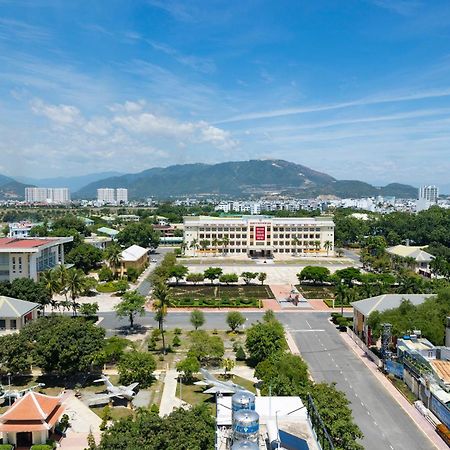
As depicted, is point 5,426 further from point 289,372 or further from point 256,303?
point 256,303

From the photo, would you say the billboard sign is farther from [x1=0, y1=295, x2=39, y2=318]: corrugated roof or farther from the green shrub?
the green shrub

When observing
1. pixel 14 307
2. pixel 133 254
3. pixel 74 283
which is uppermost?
pixel 74 283

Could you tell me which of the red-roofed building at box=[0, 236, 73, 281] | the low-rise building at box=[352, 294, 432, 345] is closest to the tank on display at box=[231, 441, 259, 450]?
the low-rise building at box=[352, 294, 432, 345]

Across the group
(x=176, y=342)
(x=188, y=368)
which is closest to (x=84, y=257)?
(x=176, y=342)

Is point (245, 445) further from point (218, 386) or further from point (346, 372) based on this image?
point (346, 372)

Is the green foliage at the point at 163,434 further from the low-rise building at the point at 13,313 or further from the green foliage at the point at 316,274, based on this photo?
the green foliage at the point at 316,274

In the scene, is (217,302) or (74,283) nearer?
(74,283)
